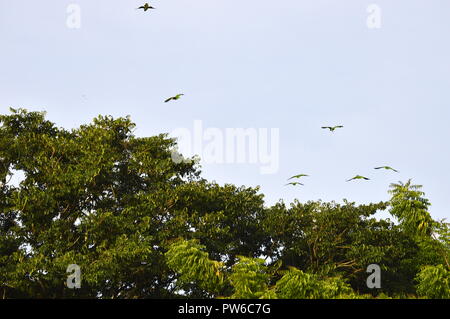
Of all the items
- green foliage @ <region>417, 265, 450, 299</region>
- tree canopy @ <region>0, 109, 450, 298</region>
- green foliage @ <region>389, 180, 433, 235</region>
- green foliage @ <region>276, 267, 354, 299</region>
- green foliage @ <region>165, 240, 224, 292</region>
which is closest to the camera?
green foliage @ <region>276, 267, 354, 299</region>

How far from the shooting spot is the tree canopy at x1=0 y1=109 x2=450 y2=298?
17.8m

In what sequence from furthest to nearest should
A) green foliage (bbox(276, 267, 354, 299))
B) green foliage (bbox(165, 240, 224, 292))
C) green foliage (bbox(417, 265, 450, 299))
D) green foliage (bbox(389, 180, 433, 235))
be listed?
Result: green foliage (bbox(389, 180, 433, 235)), green foliage (bbox(417, 265, 450, 299)), green foliage (bbox(165, 240, 224, 292)), green foliage (bbox(276, 267, 354, 299))

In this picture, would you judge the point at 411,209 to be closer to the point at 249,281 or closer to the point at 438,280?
the point at 438,280

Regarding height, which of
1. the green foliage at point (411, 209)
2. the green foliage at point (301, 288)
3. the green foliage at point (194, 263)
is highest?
the green foliage at point (411, 209)

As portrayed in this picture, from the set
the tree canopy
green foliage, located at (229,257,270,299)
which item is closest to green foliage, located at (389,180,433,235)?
the tree canopy

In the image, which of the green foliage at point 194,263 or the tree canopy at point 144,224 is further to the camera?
the tree canopy at point 144,224

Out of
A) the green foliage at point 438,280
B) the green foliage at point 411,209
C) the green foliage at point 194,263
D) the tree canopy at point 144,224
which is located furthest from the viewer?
the tree canopy at point 144,224

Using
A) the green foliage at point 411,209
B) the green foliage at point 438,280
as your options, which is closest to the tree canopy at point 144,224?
the green foliage at point 411,209

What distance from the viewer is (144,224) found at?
19.4 meters

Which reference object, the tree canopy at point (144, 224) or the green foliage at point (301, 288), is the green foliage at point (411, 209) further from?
the green foliage at point (301, 288)

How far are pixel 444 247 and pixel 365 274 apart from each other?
30.9 ft

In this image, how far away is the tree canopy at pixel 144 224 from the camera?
699 inches

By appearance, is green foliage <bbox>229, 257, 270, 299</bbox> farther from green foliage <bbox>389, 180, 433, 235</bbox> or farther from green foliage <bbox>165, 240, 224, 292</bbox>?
green foliage <bbox>389, 180, 433, 235</bbox>

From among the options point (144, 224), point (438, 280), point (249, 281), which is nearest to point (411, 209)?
point (438, 280)
